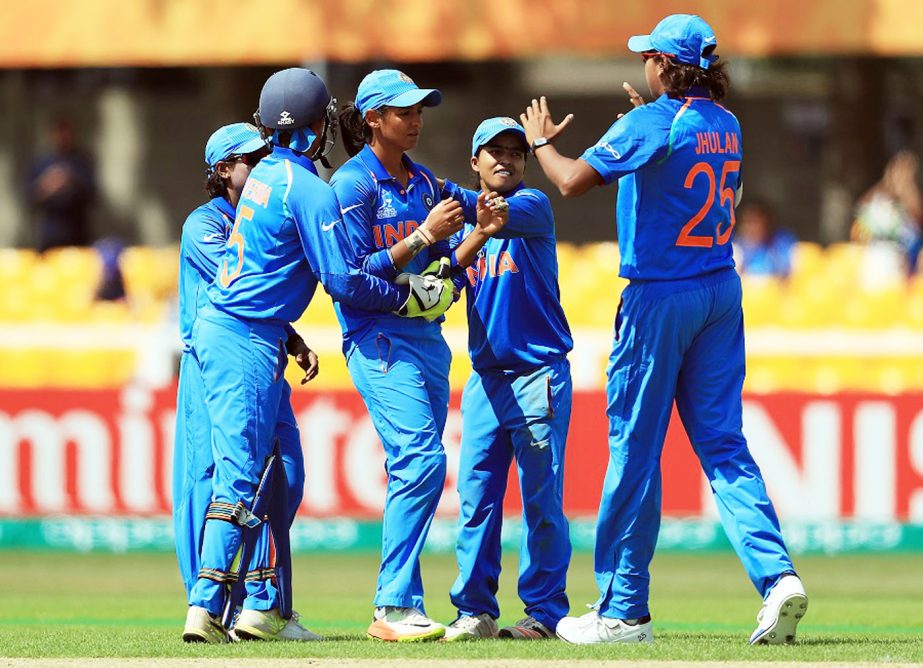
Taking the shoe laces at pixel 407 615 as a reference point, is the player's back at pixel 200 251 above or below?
above

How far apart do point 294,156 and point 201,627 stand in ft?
6.55

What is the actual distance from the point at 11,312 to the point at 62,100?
6.75 m

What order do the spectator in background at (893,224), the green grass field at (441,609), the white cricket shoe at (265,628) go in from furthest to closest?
the spectator in background at (893,224)
the white cricket shoe at (265,628)
the green grass field at (441,609)

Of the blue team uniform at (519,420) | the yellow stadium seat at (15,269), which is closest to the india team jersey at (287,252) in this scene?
the blue team uniform at (519,420)

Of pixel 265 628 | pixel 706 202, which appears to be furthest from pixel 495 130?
pixel 265 628

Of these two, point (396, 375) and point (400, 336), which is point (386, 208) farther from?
point (396, 375)

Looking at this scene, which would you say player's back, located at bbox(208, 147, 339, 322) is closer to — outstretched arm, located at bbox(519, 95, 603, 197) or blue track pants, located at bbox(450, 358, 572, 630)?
outstretched arm, located at bbox(519, 95, 603, 197)

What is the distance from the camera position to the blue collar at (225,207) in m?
8.00

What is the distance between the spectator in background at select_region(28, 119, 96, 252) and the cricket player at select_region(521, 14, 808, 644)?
12.2 metres

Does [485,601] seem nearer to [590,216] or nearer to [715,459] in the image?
[715,459]

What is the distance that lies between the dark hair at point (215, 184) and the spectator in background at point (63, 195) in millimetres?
10992

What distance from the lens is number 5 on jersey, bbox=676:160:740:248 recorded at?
7207 millimetres

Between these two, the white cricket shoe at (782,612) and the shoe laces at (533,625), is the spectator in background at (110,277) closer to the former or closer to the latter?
the shoe laces at (533,625)

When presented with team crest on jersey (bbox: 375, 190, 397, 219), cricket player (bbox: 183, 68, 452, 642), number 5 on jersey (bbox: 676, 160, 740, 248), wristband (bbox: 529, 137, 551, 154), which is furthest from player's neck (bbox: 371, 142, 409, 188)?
number 5 on jersey (bbox: 676, 160, 740, 248)
